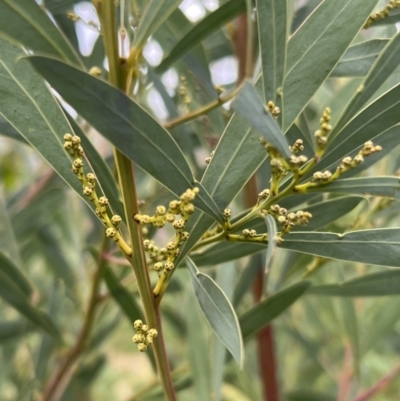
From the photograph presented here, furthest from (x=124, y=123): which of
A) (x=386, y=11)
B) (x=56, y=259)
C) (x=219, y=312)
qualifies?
(x=56, y=259)

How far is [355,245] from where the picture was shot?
0.37 metres

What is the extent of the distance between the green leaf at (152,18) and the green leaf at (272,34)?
73 mm

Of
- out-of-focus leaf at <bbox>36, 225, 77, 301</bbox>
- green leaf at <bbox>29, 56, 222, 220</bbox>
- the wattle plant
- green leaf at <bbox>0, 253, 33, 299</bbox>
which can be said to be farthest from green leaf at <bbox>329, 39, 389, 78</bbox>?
out-of-focus leaf at <bbox>36, 225, 77, 301</bbox>

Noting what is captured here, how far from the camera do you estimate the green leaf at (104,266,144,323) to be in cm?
63

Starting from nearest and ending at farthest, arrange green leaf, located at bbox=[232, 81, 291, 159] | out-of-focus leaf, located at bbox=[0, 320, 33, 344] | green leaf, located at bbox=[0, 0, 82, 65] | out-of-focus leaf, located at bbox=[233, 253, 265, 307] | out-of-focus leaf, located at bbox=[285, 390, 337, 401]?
green leaf, located at bbox=[232, 81, 291, 159]
green leaf, located at bbox=[0, 0, 82, 65]
out-of-focus leaf, located at bbox=[233, 253, 265, 307]
out-of-focus leaf, located at bbox=[0, 320, 33, 344]
out-of-focus leaf, located at bbox=[285, 390, 337, 401]

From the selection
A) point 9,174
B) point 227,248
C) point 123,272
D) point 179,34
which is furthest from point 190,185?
point 9,174

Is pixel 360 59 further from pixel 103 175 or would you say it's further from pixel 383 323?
pixel 383 323

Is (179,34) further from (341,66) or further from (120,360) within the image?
(120,360)

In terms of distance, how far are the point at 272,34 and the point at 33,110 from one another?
0.18 meters

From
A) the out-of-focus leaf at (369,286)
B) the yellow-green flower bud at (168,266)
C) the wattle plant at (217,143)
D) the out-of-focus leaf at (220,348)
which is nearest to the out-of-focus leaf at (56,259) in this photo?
the wattle plant at (217,143)

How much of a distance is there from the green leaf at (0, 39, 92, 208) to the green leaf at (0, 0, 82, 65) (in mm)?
49

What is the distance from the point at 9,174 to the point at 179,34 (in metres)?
1.16

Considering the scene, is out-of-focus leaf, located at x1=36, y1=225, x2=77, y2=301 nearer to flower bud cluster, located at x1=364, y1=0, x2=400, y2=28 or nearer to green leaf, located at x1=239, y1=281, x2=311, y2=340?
green leaf, located at x1=239, y1=281, x2=311, y2=340

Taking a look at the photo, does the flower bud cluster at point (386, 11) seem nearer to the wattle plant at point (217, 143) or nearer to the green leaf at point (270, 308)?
the wattle plant at point (217, 143)
